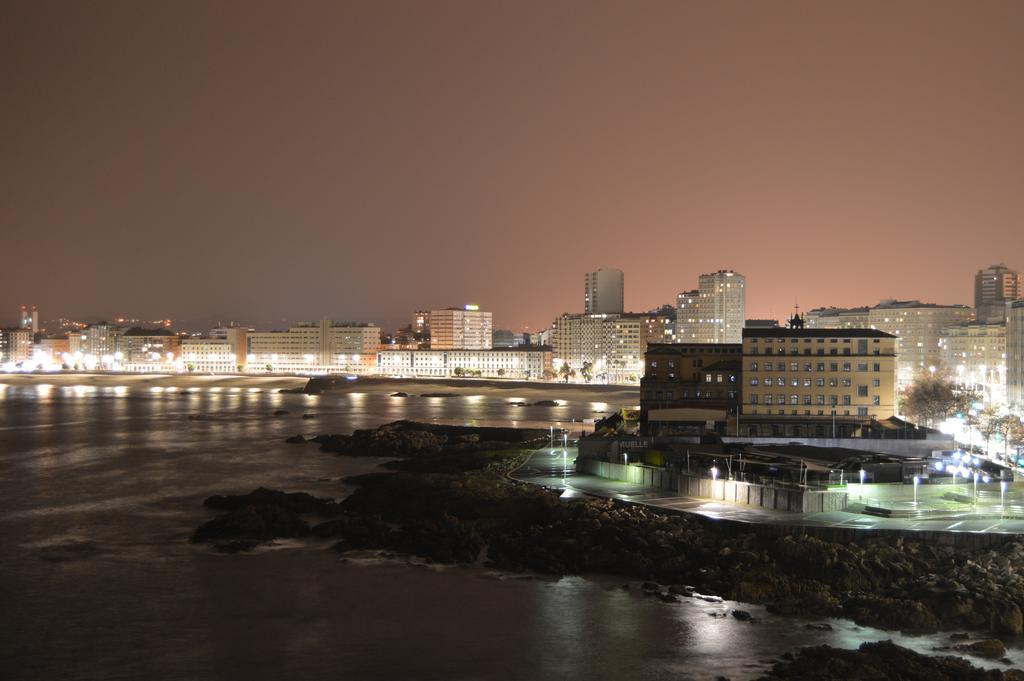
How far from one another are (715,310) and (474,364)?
101 ft

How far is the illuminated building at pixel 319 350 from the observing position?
434 feet

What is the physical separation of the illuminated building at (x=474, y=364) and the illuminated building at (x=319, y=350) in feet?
23.2

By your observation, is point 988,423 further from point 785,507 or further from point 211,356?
point 211,356

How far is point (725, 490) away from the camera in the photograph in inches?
890

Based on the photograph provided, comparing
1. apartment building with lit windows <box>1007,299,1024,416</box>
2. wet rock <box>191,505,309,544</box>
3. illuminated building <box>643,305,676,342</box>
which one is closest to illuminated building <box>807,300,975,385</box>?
illuminated building <box>643,305,676,342</box>

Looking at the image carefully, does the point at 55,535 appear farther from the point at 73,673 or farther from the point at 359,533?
the point at 73,673

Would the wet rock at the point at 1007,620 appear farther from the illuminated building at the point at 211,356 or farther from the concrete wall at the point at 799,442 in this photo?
the illuminated building at the point at 211,356

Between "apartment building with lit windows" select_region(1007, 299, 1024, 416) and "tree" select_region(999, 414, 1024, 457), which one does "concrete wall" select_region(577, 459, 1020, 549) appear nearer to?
"tree" select_region(999, 414, 1024, 457)

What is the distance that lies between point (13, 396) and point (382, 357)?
5177 cm

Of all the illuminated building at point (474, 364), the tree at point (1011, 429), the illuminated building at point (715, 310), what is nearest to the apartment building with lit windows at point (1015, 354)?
the tree at point (1011, 429)

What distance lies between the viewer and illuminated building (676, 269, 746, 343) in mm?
109938

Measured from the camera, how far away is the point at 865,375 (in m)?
35.0

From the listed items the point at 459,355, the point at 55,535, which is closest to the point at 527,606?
the point at 55,535

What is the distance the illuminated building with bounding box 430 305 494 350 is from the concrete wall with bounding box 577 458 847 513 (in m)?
117
